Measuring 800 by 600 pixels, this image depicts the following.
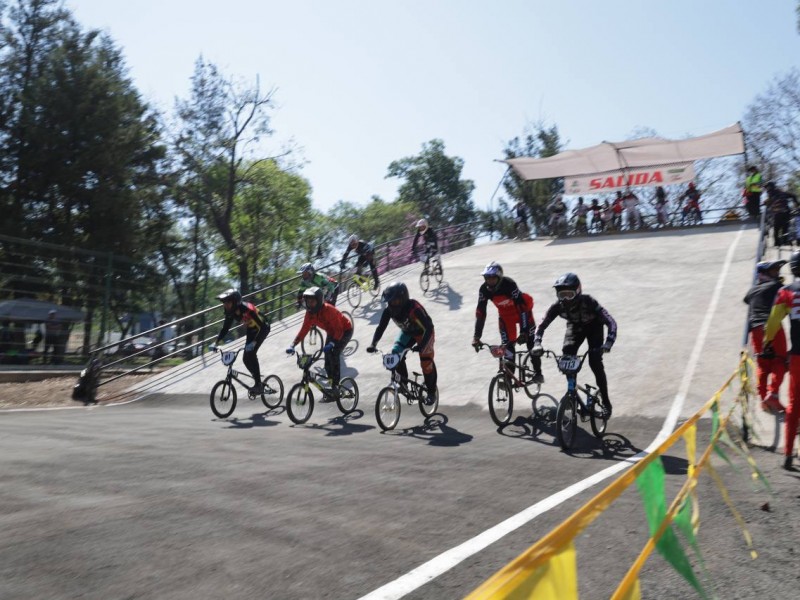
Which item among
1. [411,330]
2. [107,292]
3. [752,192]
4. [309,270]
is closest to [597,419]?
[411,330]

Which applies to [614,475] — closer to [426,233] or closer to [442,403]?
[442,403]

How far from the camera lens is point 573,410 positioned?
30.9 feet

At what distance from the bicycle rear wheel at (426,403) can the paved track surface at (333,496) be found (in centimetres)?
28

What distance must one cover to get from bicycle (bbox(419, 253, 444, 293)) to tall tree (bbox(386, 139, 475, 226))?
51.9 metres

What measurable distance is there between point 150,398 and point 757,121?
43228 mm

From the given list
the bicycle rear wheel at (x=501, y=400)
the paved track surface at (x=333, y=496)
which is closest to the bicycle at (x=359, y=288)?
the paved track surface at (x=333, y=496)

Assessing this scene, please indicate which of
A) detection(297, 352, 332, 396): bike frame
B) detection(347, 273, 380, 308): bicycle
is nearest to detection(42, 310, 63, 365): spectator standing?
detection(347, 273, 380, 308): bicycle

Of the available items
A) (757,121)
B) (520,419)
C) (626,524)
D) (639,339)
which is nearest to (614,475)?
(626,524)

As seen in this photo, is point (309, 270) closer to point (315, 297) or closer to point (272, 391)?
point (272, 391)

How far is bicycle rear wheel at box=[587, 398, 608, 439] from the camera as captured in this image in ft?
32.3

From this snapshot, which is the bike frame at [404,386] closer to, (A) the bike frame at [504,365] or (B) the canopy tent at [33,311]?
(A) the bike frame at [504,365]

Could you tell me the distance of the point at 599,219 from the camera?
33.0 metres

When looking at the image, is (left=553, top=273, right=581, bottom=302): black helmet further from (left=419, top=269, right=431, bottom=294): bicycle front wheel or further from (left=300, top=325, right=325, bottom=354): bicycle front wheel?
(left=419, top=269, right=431, bottom=294): bicycle front wheel

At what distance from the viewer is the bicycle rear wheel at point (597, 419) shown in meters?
9.86
